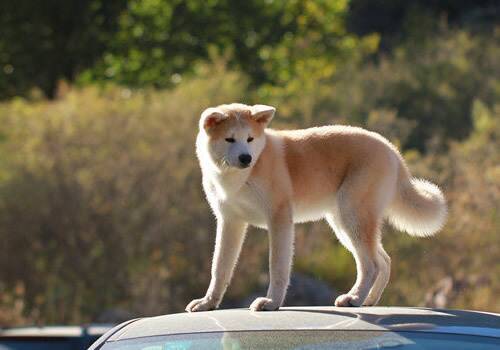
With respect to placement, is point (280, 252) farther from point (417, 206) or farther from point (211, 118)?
point (417, 206)

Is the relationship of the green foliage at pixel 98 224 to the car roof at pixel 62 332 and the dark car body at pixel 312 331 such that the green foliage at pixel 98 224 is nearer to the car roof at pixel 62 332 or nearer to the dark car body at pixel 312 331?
the car roof at pixel 62 332

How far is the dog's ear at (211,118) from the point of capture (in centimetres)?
627

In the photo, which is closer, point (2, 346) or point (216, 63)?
point (2, 346)

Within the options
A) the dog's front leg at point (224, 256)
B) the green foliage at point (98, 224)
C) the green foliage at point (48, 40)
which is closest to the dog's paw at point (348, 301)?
the dog's front leg at point (224, 256)

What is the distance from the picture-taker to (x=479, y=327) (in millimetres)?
4047

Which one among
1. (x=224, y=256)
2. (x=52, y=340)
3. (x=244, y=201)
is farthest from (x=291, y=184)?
(x=52, y=340)

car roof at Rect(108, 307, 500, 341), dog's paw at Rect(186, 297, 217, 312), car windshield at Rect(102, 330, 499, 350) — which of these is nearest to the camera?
car windshield at Rect(102, 330, 499, 350)

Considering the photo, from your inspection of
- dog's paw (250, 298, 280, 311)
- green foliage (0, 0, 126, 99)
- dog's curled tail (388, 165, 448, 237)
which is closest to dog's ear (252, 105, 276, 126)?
dog's curled tail (388, 165, 448, 237)

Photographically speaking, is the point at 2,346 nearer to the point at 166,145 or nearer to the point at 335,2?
the point at 166,145

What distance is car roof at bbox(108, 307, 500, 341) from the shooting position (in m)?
4.04

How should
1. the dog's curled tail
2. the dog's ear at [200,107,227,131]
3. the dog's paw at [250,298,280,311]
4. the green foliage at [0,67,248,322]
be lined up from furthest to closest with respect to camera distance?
1. the green foliage at [0,67,248,322]
2. the dog's curled tail
3. the dog's ear at [200,107,227,131]
4. the dog's paw at [250,298,280,311]

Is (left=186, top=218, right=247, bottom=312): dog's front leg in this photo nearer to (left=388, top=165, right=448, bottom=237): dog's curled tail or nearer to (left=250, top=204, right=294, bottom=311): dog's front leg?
(left=250, top=204, right=294, bottom=311): dog's front leg

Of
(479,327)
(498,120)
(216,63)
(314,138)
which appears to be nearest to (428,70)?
(216,63)

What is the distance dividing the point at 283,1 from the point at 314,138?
80.7 ft
